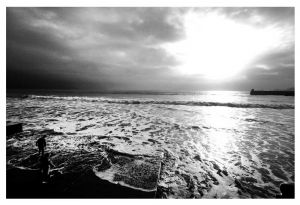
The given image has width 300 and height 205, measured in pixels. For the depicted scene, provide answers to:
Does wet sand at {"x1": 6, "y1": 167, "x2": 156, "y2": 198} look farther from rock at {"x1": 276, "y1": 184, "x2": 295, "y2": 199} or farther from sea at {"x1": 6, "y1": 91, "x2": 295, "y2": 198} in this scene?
rock at {"x1": 276, "y1": 184, "x2": 295, "y2": 199}

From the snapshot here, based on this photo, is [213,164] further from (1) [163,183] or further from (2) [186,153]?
(1) [163,183]

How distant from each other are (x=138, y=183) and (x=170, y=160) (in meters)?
2.31

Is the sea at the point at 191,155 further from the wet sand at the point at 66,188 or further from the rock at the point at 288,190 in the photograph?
the rock at the point at 288,190

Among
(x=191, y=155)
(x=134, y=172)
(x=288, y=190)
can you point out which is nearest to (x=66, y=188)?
(x=134, y=172)

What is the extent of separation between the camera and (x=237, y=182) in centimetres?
501

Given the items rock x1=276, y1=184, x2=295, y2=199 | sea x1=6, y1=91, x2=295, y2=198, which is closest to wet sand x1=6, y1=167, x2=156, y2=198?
sea x1=6, y1=91, x2=295, y2=198

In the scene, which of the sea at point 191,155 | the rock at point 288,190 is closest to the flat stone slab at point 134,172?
the sea at point 191,155

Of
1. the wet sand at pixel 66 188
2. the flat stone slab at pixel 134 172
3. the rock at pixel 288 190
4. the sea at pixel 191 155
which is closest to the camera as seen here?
the rock at pixel 288 190

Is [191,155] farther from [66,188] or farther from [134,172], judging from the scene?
[66,188]

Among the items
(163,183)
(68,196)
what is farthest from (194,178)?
(68,196)

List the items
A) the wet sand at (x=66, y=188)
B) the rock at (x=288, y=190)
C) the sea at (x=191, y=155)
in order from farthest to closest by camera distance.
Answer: the sea at (x=191, y=155)
the wet sand at (x=66, y=188)
the rock at (x=288, y=190)

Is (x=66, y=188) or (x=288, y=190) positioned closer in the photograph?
(x=288, y=190)

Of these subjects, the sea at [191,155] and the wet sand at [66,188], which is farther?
the sea at [191,155]

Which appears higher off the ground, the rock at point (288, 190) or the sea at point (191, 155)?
the rock at point (288, 190)
